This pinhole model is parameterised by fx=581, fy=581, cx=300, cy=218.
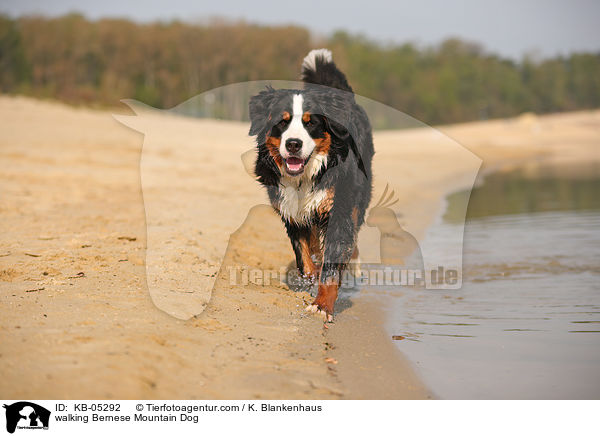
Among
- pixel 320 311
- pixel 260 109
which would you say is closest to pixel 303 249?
pixel 320 311

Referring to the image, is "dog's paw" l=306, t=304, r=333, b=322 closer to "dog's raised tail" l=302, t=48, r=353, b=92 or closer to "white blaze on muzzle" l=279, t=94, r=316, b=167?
"white blaze on muzzle" l=279, t=94, r=316, b=167

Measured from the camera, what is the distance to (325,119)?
14.3ft

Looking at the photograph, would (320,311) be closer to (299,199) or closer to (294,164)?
(299,199)

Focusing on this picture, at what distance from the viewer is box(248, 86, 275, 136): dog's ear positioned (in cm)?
444

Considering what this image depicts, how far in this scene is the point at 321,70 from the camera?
5.36 metres

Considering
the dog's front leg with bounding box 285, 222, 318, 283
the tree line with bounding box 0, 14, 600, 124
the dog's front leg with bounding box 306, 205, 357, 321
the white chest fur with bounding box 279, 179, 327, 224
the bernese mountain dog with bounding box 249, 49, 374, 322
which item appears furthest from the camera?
the tree line with bounding box 0, 14, 600, 124

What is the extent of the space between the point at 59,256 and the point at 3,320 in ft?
5.32

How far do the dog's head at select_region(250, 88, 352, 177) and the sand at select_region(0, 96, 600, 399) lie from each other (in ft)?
2.41

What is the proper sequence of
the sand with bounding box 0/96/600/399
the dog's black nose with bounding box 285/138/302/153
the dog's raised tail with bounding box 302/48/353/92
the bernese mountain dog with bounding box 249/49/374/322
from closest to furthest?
the sand with bounding box 0/96/600/399
the dog's black nose with bounding box 285/138/302/153
the bernese mountain dog with bounding box 249/49/374/322
the dog's raised tail with bounding box 302/48/353/92

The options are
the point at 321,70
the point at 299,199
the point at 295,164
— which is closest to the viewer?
the point at 295,164

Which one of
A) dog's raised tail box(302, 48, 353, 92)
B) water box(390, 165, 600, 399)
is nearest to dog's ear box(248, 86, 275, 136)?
dog's raised tail box(302, 48, 353, 92)

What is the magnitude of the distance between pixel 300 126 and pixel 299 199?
65 cm
